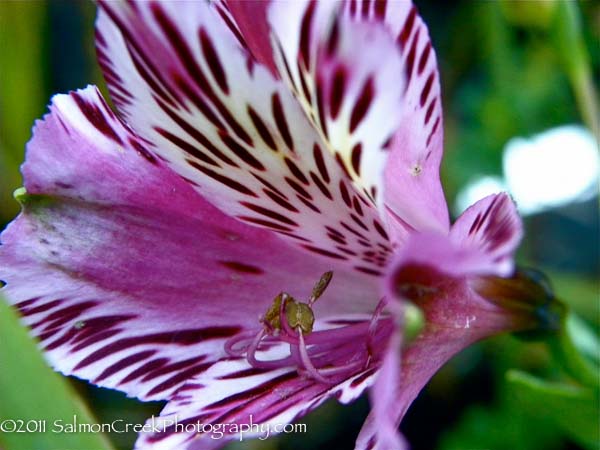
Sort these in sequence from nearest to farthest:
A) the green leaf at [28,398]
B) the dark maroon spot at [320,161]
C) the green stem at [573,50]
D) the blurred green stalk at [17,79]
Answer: the green leaf at [28,398] < the dark maroon spot at [320,161] < the green stem at [573,50] < the blurred green stalk at [17,79]

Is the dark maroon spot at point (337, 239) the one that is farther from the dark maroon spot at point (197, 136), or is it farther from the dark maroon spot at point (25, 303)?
the dark maroon spot at point (25, 303)

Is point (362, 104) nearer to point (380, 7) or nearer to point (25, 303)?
point (380, 7)

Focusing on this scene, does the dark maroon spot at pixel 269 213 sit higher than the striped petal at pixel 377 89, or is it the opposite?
the striped petal at pixel 377 89

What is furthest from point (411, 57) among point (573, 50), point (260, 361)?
point (573, 50)

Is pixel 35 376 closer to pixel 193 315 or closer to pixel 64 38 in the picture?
pixel 193 315

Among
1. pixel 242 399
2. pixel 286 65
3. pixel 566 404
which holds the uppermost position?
pixel 286 65

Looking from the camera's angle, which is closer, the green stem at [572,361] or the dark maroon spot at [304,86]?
the dark maroon spot at [304,86]

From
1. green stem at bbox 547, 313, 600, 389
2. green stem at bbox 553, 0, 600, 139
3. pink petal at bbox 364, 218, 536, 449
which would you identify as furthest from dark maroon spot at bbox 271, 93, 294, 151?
green stem at bbox 553, 0, 600, 139

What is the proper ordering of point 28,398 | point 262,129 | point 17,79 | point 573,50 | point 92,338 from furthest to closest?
point 17,79 → point 573,50 → point 92,338 → point 262,129 → point 28,398

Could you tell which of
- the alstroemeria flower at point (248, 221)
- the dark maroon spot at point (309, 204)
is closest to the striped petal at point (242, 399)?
the alstroemeria flower at point (248, 221)

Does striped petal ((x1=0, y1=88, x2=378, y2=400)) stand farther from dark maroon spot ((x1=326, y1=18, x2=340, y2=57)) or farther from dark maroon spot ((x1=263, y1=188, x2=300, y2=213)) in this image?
dark maroon spot ((x1=326, y1=18, x2=340, y2=57))
